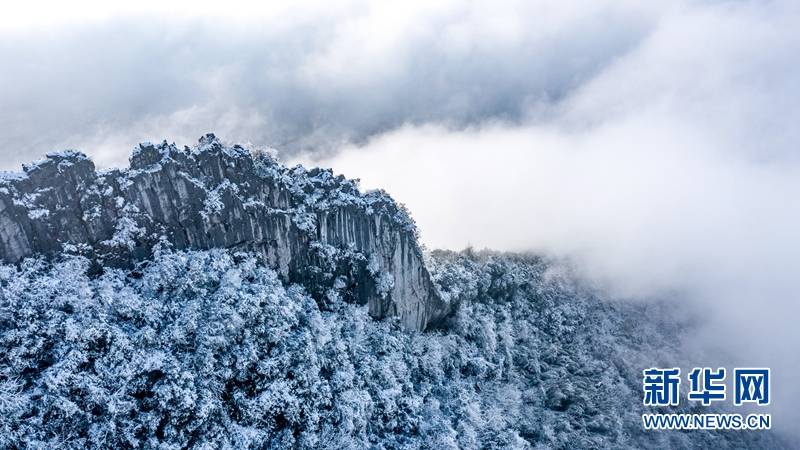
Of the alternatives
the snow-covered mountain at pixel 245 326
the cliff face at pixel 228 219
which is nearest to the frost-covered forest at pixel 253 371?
the snow-covered mountain at pixel 245 326

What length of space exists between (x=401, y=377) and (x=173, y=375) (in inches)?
1279

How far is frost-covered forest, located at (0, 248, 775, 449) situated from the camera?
2362 inches

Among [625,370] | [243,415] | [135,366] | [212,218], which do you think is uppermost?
[212,218]

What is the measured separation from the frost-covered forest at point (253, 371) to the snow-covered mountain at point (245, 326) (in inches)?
7.8

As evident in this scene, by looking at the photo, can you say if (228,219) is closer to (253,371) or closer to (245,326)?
(245,326)

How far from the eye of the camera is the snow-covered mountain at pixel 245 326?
61.3 m

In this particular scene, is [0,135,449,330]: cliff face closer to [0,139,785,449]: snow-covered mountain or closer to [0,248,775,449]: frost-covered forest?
[0,139,785,449]: snow-covered mountain

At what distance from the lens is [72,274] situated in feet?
213

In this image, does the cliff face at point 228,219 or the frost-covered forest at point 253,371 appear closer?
the frost-covered forest at point 253,371

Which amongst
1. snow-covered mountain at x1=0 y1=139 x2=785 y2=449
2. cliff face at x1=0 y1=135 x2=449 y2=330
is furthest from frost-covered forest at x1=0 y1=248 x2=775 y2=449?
cliff face at x1=0 y1=135 x2=449 y2=330

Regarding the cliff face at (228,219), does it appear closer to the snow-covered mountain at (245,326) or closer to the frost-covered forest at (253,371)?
the snow-covered mountain at (245,326)

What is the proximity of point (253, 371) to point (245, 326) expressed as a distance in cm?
516

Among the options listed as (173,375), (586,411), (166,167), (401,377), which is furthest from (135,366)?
(586,411)

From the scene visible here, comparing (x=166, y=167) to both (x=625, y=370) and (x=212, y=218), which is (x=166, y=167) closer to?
(x=212, y=218)
